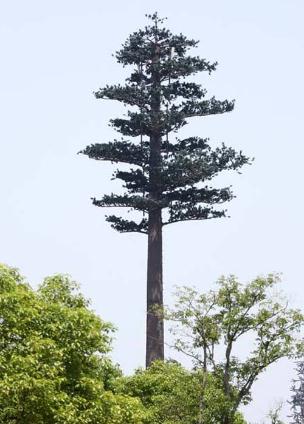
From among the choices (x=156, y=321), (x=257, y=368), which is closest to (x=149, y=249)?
(x=156, y=321)

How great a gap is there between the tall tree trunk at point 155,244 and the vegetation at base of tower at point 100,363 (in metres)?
9.45

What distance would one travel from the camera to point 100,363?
86.9 feet

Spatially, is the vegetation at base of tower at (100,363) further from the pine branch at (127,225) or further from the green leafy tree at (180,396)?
the pine branch at (127,225)

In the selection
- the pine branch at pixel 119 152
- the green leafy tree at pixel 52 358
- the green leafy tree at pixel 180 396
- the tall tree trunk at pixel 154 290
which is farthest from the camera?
the pine branch at pixel 119 152

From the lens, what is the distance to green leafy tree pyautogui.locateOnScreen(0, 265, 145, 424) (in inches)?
911

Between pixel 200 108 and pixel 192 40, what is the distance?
3473 millimetres

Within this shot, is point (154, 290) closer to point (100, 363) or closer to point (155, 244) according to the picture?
point (155, 244)

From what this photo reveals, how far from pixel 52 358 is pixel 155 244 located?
23664mm

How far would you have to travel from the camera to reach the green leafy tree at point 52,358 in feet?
75.9

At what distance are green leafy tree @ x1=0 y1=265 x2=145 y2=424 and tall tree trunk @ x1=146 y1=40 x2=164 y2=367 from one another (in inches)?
682

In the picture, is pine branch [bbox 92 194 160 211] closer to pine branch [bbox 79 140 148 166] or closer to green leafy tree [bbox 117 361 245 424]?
pine branch [bbox 79 140 148 166]

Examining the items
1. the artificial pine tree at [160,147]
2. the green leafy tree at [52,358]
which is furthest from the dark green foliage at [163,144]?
the green leafy tree at [52,358]

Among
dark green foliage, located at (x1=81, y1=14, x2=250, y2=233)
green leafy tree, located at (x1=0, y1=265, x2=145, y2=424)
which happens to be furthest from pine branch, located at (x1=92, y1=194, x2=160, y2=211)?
green leafy tree, located at (x1=0, y1=265, x2=145, y2=424)

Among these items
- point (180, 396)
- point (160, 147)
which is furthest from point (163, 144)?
point (180, 396)
